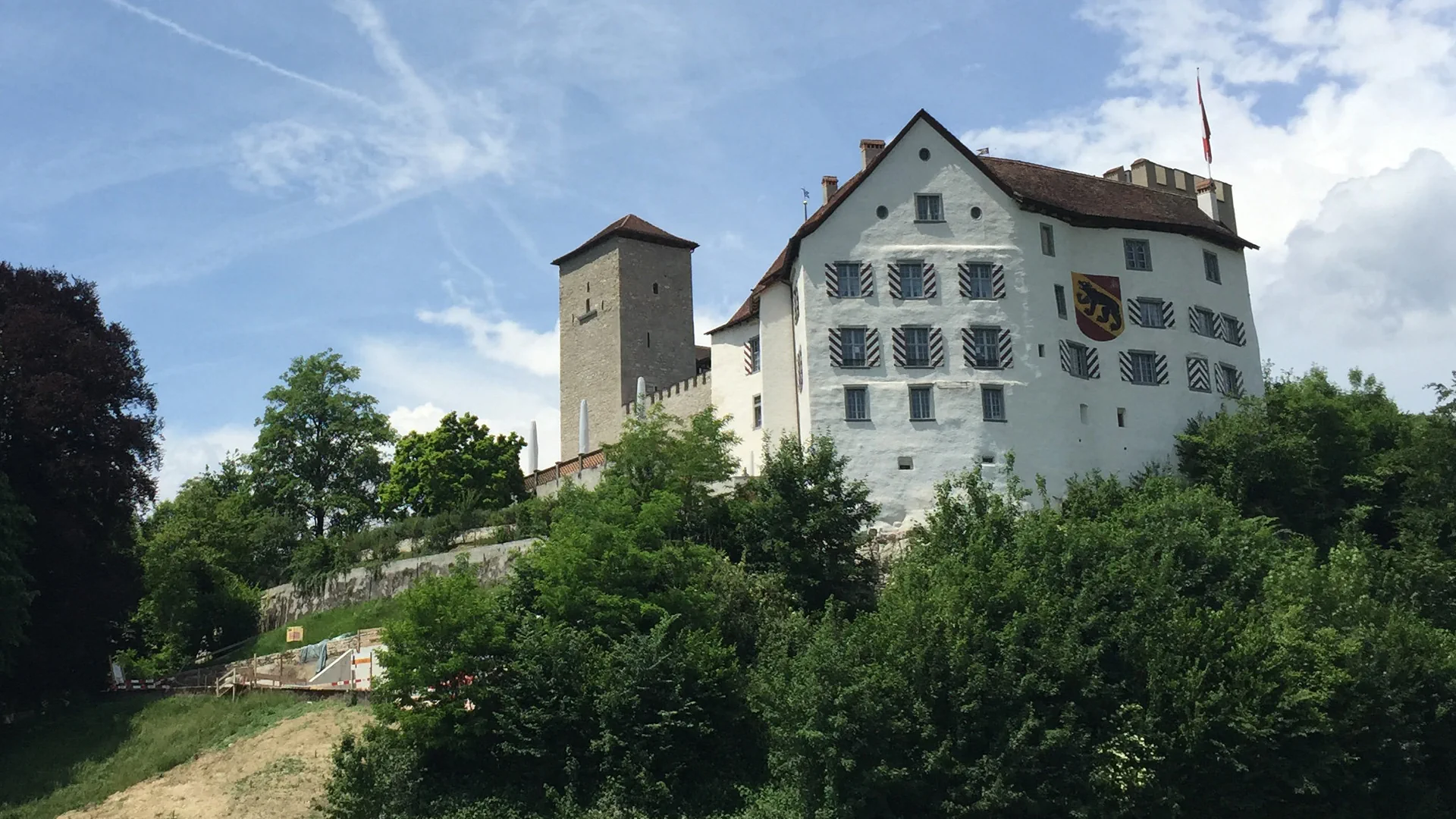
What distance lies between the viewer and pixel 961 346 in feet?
155

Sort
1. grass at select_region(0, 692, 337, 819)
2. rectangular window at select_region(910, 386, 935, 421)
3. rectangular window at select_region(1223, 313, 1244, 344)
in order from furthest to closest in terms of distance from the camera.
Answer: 1. rectangular window at select_region(1223, 313, 1244, 344)
2. rectangular window at select_region(910, 386, 935, 421)
3. grass at select_region(0, 692, 337, 819)

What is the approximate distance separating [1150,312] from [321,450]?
126 feet

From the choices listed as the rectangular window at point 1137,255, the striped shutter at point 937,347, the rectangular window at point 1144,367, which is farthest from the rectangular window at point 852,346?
the rectangular window at point 1137,255

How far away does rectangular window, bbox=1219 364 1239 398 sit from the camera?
5162 cm

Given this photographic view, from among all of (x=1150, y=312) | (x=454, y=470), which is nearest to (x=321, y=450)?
(x=454, y=470)

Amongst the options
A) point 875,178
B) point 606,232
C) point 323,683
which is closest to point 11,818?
point 323,683

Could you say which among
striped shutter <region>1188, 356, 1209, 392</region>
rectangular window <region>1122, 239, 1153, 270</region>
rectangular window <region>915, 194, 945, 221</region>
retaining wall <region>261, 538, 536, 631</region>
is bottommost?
retaining wall <region>261, 538, 536, 631</region>

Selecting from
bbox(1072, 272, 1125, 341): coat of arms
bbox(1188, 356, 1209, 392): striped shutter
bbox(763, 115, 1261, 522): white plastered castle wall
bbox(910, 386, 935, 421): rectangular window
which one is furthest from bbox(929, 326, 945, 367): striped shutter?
bbox(1188, 356, 1209, 392): striped shutter

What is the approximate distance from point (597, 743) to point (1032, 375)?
20228 millimetres

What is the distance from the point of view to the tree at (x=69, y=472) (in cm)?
4284

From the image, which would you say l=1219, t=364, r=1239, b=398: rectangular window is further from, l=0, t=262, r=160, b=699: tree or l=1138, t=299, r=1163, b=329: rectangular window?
l=0, t=262, r=160, b=699: tree

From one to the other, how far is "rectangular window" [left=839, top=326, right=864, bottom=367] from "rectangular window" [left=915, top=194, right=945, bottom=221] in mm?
4205

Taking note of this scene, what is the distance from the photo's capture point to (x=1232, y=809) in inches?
1267

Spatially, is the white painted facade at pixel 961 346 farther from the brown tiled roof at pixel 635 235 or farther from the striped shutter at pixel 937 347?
the brown tiled roof at pixel 635 235
